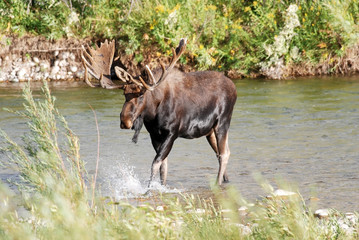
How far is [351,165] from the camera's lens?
8.97 meters

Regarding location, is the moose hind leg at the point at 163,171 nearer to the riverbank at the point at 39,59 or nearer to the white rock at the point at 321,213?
the white rock at the point at 321,213

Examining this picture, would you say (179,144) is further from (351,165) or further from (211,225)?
(211,225)

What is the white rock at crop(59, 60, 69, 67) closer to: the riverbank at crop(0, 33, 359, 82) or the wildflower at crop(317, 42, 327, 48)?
the riverbank at crop(0, 33, 359, 82)

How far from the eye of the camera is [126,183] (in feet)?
27.4

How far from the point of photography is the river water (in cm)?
815

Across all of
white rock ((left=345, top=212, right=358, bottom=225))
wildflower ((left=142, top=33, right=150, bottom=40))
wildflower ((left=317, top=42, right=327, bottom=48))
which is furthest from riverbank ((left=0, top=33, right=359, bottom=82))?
white rock ((left=345, top=212, right=358, bottom=225))

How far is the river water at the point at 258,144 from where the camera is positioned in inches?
321

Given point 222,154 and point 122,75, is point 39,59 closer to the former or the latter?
point 222,154

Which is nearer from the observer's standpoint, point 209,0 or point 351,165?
point 351,165

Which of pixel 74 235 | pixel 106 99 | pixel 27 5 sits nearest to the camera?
pixel 74 235

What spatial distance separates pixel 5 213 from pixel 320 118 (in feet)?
31.0

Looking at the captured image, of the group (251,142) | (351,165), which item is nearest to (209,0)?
(251,142)

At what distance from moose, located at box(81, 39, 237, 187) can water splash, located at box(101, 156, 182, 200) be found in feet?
0.71

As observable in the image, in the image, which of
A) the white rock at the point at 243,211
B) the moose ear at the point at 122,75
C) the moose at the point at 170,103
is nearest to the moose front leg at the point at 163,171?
the moose at the point at 170,103
